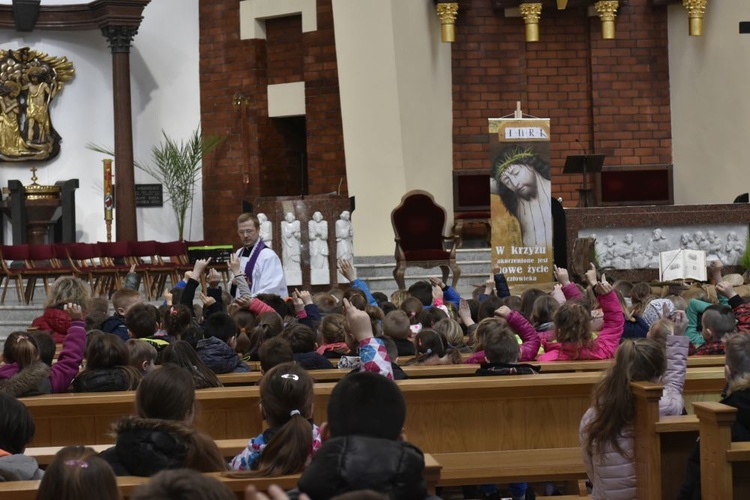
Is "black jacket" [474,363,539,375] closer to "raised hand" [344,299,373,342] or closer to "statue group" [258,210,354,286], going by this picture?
"raised hand" [344,299,373,342]

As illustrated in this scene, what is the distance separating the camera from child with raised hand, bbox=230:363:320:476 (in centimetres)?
309

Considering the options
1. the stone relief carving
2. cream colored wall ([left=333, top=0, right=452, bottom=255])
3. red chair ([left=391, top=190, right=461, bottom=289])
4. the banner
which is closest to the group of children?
the banner

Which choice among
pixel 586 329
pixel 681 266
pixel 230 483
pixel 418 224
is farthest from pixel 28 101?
pixel 230 483

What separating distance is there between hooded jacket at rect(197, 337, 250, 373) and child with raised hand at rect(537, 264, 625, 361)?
4.89ft

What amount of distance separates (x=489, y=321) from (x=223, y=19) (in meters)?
11.8

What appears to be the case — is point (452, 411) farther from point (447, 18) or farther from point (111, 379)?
point (447, 18)

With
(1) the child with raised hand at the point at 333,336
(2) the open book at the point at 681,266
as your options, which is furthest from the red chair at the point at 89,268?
(1) the child with raised hand at the point at 333,336

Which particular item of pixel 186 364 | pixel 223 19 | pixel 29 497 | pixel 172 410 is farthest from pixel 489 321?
pixel 223 19

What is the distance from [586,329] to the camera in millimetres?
5422

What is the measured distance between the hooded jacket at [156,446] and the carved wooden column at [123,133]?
491 inches

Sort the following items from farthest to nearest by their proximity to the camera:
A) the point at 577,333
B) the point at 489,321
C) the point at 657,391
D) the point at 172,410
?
the point at 577,333 → the point at 489,321 → the point at 657,391 → the point at 172,410

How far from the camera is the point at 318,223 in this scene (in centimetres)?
1161

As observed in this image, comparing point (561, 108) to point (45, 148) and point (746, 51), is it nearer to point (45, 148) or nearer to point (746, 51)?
point (746, 51)

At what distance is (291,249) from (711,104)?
6.11 metres
